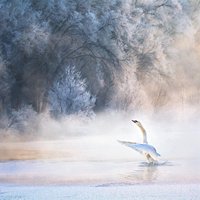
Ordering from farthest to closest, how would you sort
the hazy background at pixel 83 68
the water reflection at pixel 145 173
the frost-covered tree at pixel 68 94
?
1. the frost-covered tree at pixel 68 94
2. the hazy background at pixel 83 68
3. the water reflection at pixel 145 173

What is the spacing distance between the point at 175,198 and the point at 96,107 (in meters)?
20.8

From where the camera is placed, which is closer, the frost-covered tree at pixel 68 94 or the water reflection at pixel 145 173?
the water reflection at pixel 145 173

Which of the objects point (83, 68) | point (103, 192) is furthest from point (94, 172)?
point (83, 68)

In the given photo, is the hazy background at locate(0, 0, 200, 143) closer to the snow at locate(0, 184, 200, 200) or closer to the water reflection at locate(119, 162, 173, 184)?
the water reflection at locate(119, 162, 173, 184)

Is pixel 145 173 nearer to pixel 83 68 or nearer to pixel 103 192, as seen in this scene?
pixel 103 192

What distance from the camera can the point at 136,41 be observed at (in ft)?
123

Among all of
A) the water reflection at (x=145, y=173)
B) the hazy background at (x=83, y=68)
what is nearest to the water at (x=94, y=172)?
the water reflection at (x=145, y=173)

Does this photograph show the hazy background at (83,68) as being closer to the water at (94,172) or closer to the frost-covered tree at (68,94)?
the frost-covered tree at (68,94)

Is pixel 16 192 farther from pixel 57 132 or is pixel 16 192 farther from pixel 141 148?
pixel 57 132

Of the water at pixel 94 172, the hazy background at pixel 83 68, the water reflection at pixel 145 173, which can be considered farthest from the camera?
the hazy background at pixel 83 68

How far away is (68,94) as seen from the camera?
32.3 m

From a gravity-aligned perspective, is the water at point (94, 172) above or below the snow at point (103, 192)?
above

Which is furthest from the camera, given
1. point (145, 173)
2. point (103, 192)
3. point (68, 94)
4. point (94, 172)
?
point (68, 94)

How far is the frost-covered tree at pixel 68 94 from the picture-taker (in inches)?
1258
